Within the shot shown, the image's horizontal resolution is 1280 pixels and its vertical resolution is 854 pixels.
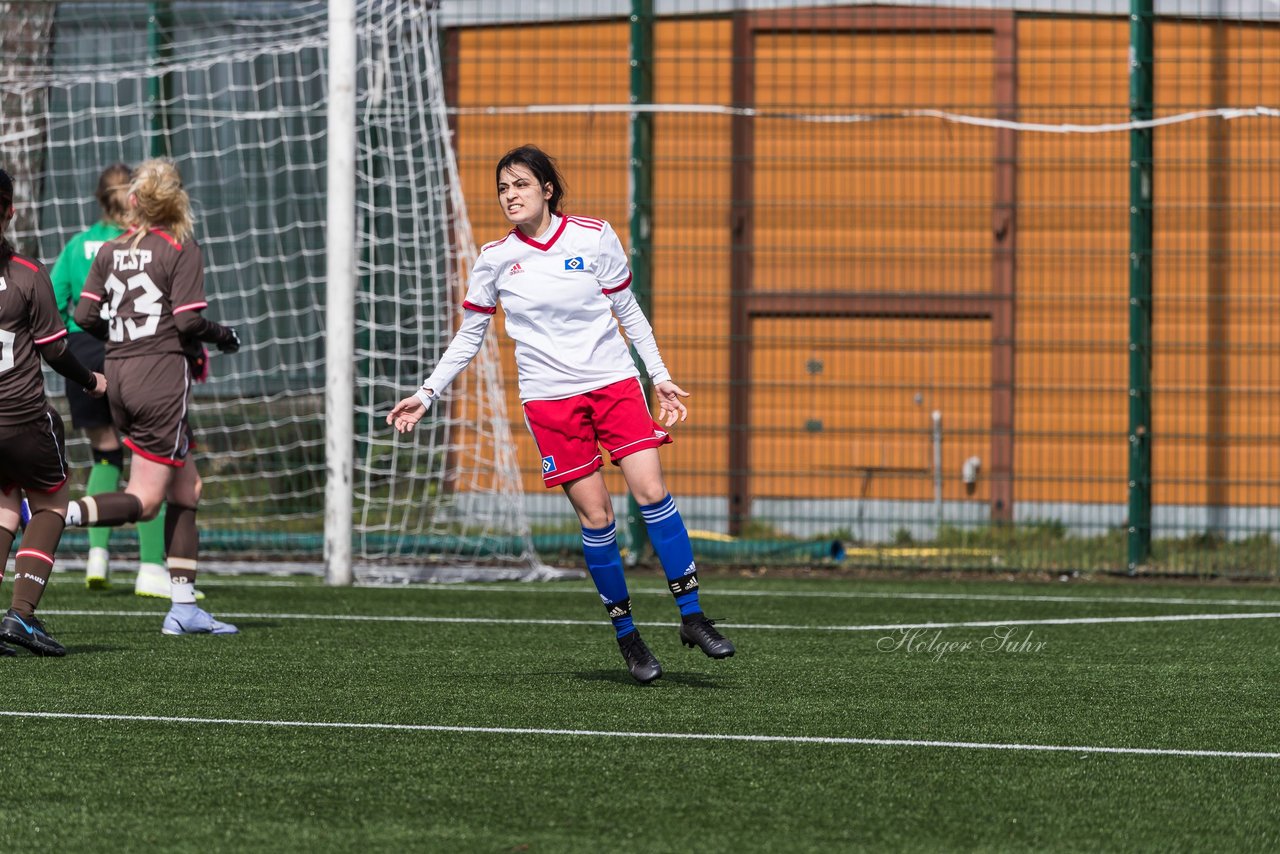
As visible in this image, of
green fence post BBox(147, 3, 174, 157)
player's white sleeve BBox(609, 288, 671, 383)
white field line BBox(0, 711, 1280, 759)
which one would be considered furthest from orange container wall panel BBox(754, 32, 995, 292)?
white field line BBox(0, 711, 1280, 759)

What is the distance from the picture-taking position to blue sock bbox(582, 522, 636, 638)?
6.16 meters

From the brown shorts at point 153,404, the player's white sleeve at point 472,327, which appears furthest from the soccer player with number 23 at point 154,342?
the player's white sleeve at point 472,327

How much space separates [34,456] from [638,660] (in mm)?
2320

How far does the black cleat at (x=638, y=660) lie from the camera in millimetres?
6035

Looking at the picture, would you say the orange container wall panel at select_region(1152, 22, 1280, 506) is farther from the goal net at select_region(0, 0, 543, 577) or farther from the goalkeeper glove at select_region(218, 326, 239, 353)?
the goalkeeper glove at select_region(218, 326, 239, 353)

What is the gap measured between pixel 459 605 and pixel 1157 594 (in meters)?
3.57

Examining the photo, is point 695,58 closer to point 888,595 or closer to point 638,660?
point 888,595

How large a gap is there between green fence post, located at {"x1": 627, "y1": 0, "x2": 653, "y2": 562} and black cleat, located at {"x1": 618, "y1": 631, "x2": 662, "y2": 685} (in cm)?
456

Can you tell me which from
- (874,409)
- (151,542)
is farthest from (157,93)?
(874,409)

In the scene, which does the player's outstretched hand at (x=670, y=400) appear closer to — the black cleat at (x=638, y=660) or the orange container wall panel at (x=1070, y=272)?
the black cleat at (x=638, y=660)

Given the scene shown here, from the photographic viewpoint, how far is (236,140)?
39.5ft

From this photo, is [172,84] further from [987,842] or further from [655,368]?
[987,842]

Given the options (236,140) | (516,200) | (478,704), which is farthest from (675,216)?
(478,704)

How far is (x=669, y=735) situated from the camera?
5098 millimetres
